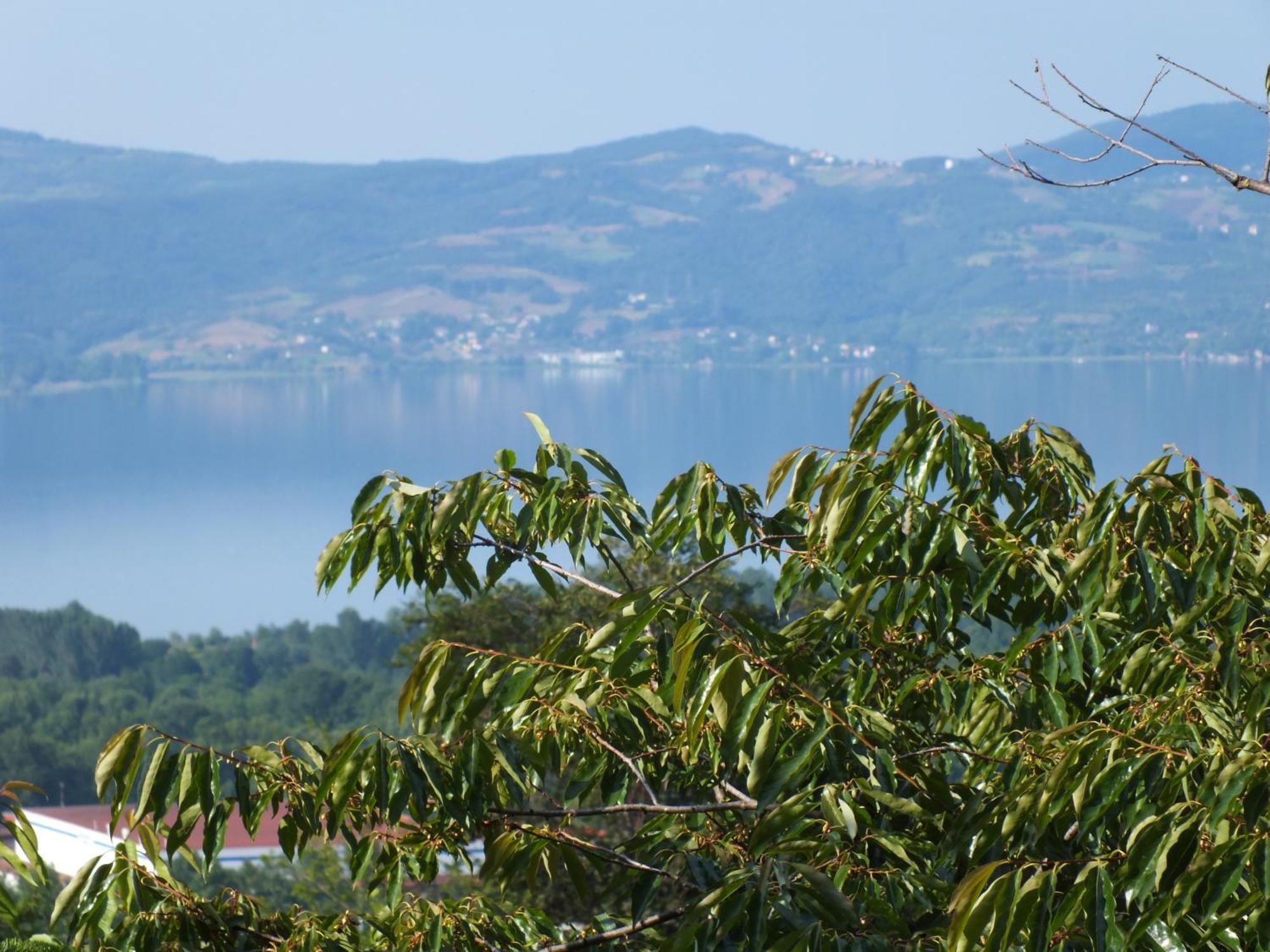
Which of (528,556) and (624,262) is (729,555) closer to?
(528,556)

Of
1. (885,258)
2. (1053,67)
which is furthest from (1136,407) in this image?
(1053,67)

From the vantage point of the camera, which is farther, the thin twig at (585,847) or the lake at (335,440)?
the lake at (335,440)

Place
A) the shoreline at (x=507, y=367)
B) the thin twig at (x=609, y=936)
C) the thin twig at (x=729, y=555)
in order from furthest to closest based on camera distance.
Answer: the shoreline at (x=507, y=367)
the thin twig at (x=609, y=936)
the thin twig at (x=729, y=555)

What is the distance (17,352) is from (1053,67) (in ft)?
490

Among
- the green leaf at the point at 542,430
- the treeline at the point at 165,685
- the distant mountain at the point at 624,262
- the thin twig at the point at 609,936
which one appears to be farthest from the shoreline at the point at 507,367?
the thin twig at the point at 609,936

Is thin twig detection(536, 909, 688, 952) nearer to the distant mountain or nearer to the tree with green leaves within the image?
the tree with green leaves

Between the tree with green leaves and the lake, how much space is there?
52140 millimetres

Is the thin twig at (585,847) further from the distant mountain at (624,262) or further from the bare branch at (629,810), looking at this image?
the distant mountain at (624,262)

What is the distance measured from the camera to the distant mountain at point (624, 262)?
126 metres

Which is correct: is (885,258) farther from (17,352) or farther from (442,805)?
(442,805)

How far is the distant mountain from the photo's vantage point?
413 ft

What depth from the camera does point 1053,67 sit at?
7.95ft

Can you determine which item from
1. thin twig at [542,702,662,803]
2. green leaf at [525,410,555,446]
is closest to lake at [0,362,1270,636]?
green leaf at [525,410,555,446]

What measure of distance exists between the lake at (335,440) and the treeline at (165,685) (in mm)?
5191
